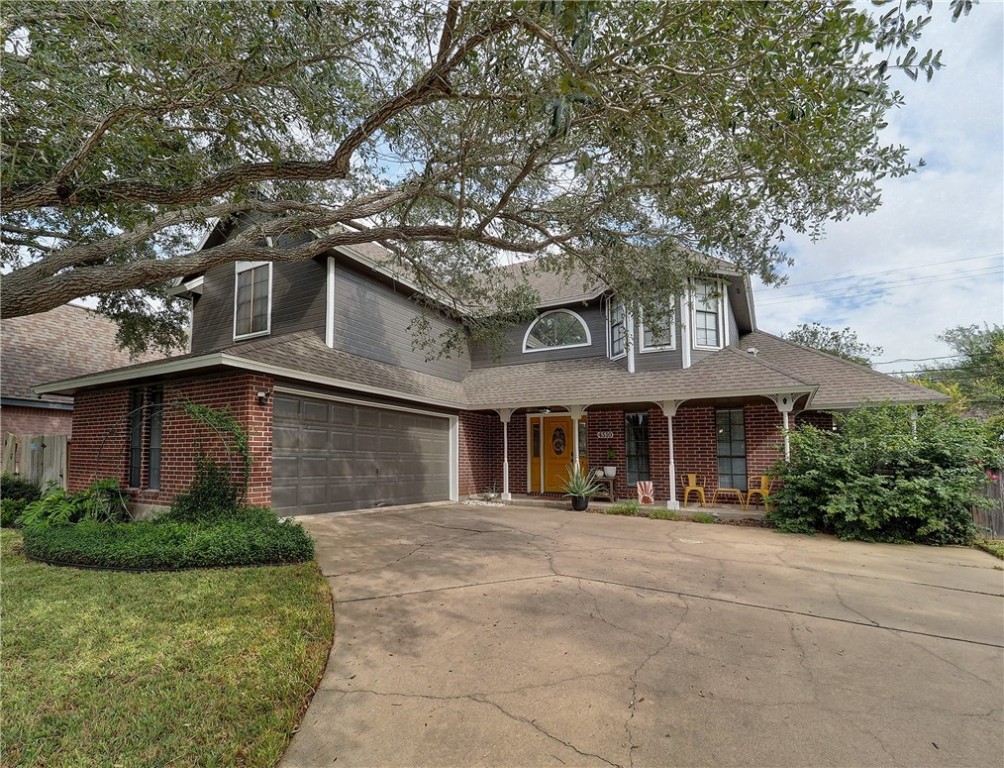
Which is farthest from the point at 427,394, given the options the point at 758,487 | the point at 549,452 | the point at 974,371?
the point at 974,371

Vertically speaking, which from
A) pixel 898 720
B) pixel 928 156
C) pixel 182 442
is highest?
pixel 928 156

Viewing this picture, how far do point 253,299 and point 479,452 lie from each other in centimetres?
709

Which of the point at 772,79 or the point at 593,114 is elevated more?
the point at 593,114

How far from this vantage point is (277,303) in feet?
36.3

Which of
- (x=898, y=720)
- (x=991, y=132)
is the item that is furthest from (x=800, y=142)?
(x=898, y=720)

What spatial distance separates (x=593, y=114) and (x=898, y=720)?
16.1ft

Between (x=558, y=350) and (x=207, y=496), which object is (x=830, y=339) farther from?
(x=207, y=496)

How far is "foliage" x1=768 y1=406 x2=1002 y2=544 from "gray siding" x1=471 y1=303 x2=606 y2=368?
592 cm

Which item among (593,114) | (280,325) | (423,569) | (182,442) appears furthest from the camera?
(280,325)

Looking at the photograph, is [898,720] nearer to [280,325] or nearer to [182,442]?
[182,442]

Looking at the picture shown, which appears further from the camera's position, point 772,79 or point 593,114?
point 593,114

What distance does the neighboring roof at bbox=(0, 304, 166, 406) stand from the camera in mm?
13305

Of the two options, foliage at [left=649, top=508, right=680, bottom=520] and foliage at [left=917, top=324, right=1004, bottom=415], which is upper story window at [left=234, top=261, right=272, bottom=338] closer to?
foliage at [left=649, top=508, right=680, bottom=520]

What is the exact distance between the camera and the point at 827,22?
344cm
